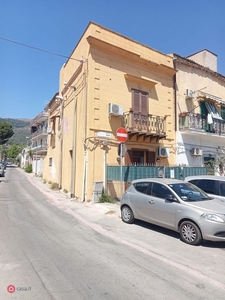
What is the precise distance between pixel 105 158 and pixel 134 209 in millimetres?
4727

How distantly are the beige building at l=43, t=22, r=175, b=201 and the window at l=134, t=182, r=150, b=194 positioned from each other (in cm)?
379

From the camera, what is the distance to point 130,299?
3.20 m

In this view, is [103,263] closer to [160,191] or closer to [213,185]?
[160,191]

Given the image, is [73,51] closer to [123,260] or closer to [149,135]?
[149,135]

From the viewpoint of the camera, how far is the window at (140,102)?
13102 millimetres

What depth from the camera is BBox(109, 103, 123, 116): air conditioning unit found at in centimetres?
1169

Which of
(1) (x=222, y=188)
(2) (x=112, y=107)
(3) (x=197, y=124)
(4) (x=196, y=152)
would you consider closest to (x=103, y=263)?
(1) (x=222, y=188)

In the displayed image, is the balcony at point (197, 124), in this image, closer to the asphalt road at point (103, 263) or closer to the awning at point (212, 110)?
the awning at point (212, 110)

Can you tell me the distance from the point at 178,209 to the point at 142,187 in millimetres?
1606

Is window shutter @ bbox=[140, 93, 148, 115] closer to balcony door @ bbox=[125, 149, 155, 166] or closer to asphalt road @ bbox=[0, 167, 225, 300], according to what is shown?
balcony door @ bbox=[125, 149, 155, 166]

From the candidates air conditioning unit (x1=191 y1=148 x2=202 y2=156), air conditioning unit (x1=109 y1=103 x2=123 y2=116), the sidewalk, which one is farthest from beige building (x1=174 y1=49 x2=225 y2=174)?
the sidewalk

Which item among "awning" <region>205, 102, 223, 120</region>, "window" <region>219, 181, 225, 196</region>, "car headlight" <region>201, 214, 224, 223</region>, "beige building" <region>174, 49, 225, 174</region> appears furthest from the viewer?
"awning" <region>205, 102, 223, 120</region>

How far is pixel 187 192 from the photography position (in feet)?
21.8

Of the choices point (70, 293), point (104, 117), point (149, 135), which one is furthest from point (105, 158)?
point (70, 293)
